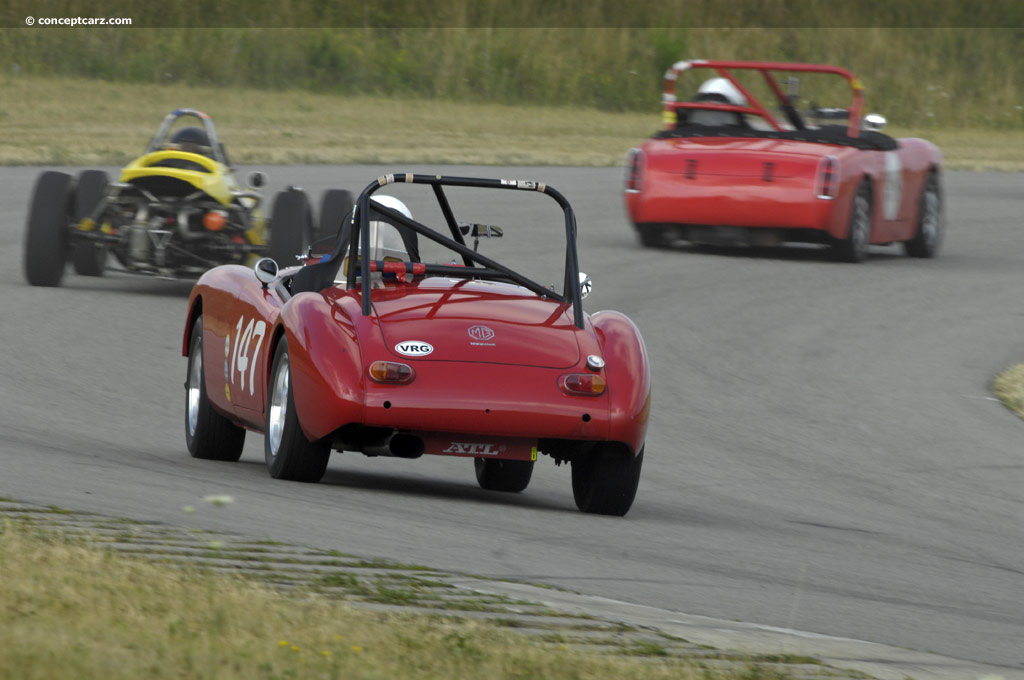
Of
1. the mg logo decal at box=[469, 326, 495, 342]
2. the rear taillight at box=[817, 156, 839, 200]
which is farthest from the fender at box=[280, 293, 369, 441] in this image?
the rear taillight at box=[817, 156, 839, 200]

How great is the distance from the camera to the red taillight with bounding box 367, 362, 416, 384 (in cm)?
740

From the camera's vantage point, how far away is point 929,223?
20.8 metres

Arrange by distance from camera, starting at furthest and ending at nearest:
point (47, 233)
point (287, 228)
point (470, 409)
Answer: point (47, 233) → point (287, 228) → point (470, 409)

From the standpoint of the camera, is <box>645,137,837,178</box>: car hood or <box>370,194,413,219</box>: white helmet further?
<box>645,137,837,178</box>: car hood

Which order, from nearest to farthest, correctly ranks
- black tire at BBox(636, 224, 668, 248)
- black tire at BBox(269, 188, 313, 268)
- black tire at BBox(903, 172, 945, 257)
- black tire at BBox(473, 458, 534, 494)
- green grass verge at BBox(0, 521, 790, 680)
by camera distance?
green grass verge at BBox(0, 521, 790, 680), black tire at BBox(473, 458, 534, 494), black tire at BBox(269, 188, 313, 268), black tire at BBox(636, 224, 668, 248), black tire at BBox(903, 172, 945, 257)

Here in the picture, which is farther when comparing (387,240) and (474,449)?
(387,240)

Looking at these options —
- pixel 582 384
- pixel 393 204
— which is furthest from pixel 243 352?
pixel 582 384

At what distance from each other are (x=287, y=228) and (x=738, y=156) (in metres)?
5.01

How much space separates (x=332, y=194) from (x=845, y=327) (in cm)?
424

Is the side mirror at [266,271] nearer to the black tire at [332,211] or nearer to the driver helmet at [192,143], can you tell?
the black tire at [332,211]

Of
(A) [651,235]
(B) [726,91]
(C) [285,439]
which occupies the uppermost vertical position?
(B) [726,91]

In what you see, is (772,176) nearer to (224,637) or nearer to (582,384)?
(582,384)

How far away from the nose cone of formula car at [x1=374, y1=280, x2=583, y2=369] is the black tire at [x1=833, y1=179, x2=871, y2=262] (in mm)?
11231

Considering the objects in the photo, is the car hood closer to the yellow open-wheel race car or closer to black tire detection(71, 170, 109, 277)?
the yellow open-wheel race car
